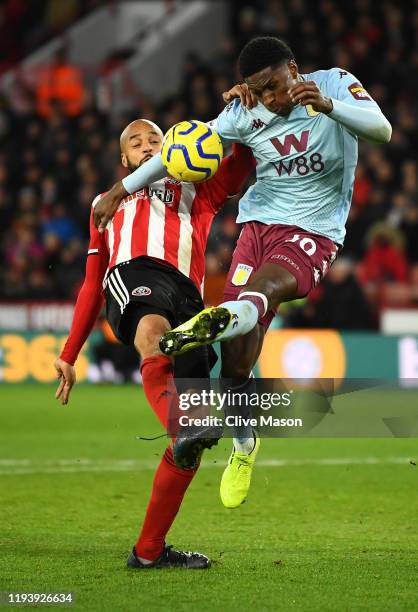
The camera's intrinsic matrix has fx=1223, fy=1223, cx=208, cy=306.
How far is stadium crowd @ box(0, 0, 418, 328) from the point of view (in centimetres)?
1491

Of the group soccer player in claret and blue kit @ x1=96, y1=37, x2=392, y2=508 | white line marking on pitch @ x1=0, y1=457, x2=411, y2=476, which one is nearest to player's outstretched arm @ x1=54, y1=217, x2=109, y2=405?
soccer player in claret and blue kit @ x1=96, y1=37, x2=392, y2=508

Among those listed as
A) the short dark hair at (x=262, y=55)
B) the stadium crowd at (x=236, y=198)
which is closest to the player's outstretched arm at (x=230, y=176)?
the short dark hair at (x=262, y=55)

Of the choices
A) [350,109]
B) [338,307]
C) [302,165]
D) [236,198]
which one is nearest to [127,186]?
[302,165]

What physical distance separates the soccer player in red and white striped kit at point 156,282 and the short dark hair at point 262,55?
598 millimetres

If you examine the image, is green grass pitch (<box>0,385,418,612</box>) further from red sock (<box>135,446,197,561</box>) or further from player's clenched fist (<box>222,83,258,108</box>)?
player's clenched fist (<box>222,83,258,108</box>)

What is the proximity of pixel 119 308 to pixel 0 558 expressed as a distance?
127cm

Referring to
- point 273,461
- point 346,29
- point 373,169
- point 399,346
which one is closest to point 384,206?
point 373,169

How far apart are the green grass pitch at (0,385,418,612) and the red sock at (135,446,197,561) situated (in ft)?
0.41

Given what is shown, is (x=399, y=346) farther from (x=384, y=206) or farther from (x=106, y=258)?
(x=106, y=258)

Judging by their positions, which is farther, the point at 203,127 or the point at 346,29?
the point at 346,29

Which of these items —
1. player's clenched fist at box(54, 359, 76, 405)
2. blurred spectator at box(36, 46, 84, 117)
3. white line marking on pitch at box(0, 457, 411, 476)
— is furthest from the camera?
blurred spectator at box(36, 46, 84, 117)

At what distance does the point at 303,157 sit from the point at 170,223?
2.38 feet

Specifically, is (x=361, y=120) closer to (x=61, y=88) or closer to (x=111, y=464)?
(x=111, y=464)

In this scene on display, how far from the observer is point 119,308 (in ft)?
18.5
